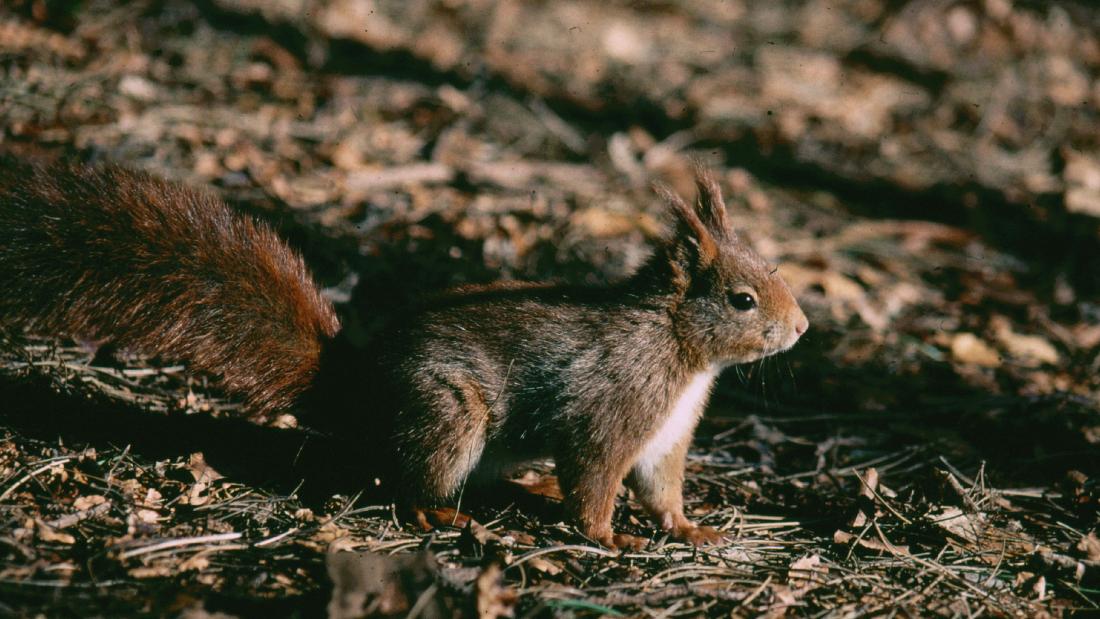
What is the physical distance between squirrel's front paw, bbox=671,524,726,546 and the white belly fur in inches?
10.1

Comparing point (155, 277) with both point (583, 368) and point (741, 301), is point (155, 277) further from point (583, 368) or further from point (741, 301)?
point (741, 301)

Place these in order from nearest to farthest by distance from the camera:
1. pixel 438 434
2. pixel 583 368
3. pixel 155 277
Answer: pixel 155 277 < pixel 438 434 < pixel 583 368

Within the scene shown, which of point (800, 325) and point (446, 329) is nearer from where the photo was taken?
point (446, 329)

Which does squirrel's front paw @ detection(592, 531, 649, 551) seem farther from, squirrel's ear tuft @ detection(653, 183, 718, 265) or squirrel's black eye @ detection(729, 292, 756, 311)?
squirrel's ear tuft @ detection(653, 183, 718, 265)

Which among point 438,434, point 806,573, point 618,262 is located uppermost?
point 618,262

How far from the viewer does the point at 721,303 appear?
329 cm

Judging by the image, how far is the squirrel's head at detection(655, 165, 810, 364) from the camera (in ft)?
10.7

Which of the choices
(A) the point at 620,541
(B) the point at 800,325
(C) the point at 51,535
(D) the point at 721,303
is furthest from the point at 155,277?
(B) the point at 800,325

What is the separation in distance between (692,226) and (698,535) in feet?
3.79

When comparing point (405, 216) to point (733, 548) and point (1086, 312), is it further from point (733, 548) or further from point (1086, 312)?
point (1086, 312)

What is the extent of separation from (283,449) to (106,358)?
0.93 m

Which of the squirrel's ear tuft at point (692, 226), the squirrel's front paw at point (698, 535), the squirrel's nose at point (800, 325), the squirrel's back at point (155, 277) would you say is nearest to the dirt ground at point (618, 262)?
the squirrel's front paw at point (698, 535)

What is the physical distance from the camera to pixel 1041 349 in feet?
16.1

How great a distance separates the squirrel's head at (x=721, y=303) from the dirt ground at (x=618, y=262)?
0.29m
